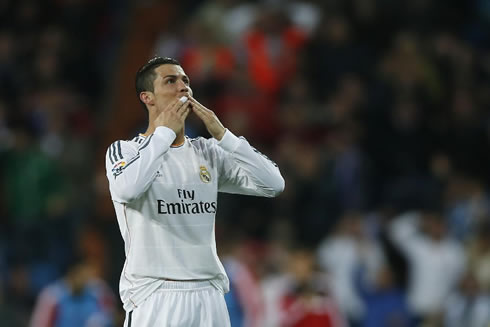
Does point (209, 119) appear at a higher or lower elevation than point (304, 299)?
higher

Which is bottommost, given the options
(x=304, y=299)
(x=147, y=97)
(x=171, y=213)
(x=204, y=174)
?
(x=304, y=299)

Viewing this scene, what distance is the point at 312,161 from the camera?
40.0 feet

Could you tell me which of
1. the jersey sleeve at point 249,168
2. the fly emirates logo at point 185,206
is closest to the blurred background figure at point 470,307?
the jersey sleeve at point 249,168

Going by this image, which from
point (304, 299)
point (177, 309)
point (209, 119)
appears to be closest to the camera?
point (177, 309)

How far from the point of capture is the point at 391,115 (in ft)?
40.7

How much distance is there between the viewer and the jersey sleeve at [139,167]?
215 inches

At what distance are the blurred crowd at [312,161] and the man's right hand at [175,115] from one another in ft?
14.8

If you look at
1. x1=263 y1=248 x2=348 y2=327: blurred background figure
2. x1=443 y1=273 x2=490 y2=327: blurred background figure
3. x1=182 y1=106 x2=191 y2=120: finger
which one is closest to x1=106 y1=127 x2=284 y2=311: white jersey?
x1=182 y1=106 x2=191 y2=120: finger

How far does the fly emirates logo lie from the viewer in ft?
18.6

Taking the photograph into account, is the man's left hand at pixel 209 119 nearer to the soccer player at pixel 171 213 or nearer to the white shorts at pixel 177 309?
the soccer player at pixel 171 213

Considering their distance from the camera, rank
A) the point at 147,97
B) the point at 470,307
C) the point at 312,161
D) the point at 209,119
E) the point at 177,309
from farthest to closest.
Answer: the point at 312,161 → the point at 470,307 → the point at 147,97 → the point at 209,119 → the point at 177,309

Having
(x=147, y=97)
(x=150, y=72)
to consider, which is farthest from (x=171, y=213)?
(x=150, y=72)

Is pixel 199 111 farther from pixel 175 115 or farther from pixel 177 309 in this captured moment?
pixel 177 309

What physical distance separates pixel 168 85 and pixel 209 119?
0.30 meters
